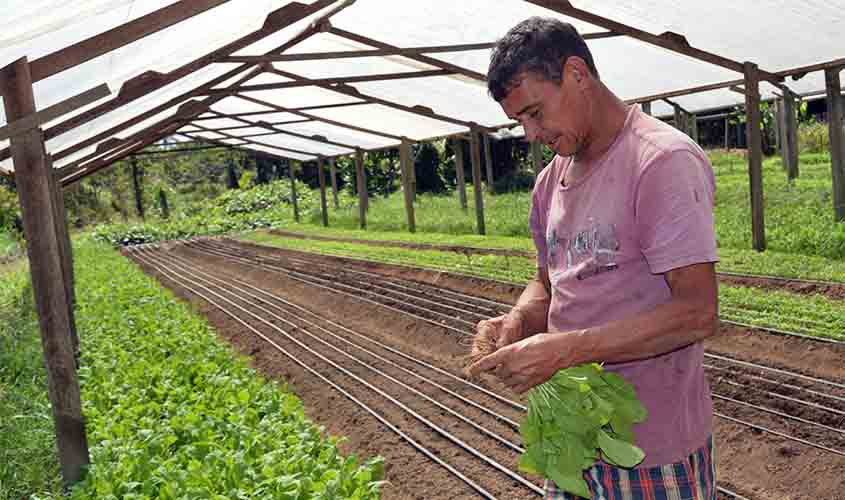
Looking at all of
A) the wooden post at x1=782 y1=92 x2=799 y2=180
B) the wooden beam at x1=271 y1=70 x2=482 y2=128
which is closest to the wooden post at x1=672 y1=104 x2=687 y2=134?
the wooden post at x1=782 y1=92 x2=799 y2=180

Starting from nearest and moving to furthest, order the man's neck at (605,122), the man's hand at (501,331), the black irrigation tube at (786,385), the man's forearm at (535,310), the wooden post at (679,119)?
the man's neck at (605,122), the man's hand at (501,331), the man's forearm at (535,310), the black irrigation tube at (786,385), the wooden post at (679,119)

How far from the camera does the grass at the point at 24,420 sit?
5.07 metres

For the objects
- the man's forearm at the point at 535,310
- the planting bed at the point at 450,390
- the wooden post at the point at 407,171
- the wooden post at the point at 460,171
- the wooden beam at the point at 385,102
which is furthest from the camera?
the wooden post at the point at 460,171

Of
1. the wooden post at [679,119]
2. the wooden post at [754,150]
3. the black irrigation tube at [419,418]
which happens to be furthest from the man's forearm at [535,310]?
the wooden post at [679,119]

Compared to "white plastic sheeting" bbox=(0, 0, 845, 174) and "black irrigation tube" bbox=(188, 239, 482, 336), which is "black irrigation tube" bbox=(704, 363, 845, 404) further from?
"white plastic sheeting" bbox=(0, 0, 845, 174)

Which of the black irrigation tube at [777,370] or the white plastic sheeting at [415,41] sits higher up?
the white plastic sheeting at [415,41]

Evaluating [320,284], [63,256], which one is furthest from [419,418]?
[320,284]

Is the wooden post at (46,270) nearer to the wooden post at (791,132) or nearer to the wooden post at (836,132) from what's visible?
the wooden post at (836,132)

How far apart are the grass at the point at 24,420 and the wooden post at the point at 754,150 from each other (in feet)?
29.8

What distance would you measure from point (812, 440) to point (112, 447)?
453cm

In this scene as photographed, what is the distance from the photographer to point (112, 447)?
5031 mm

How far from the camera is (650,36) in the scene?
940cm

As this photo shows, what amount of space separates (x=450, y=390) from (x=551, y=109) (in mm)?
5683

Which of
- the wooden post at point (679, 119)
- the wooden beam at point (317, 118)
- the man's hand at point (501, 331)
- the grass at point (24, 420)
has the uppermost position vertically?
the wooden beam at point (317, 118)
